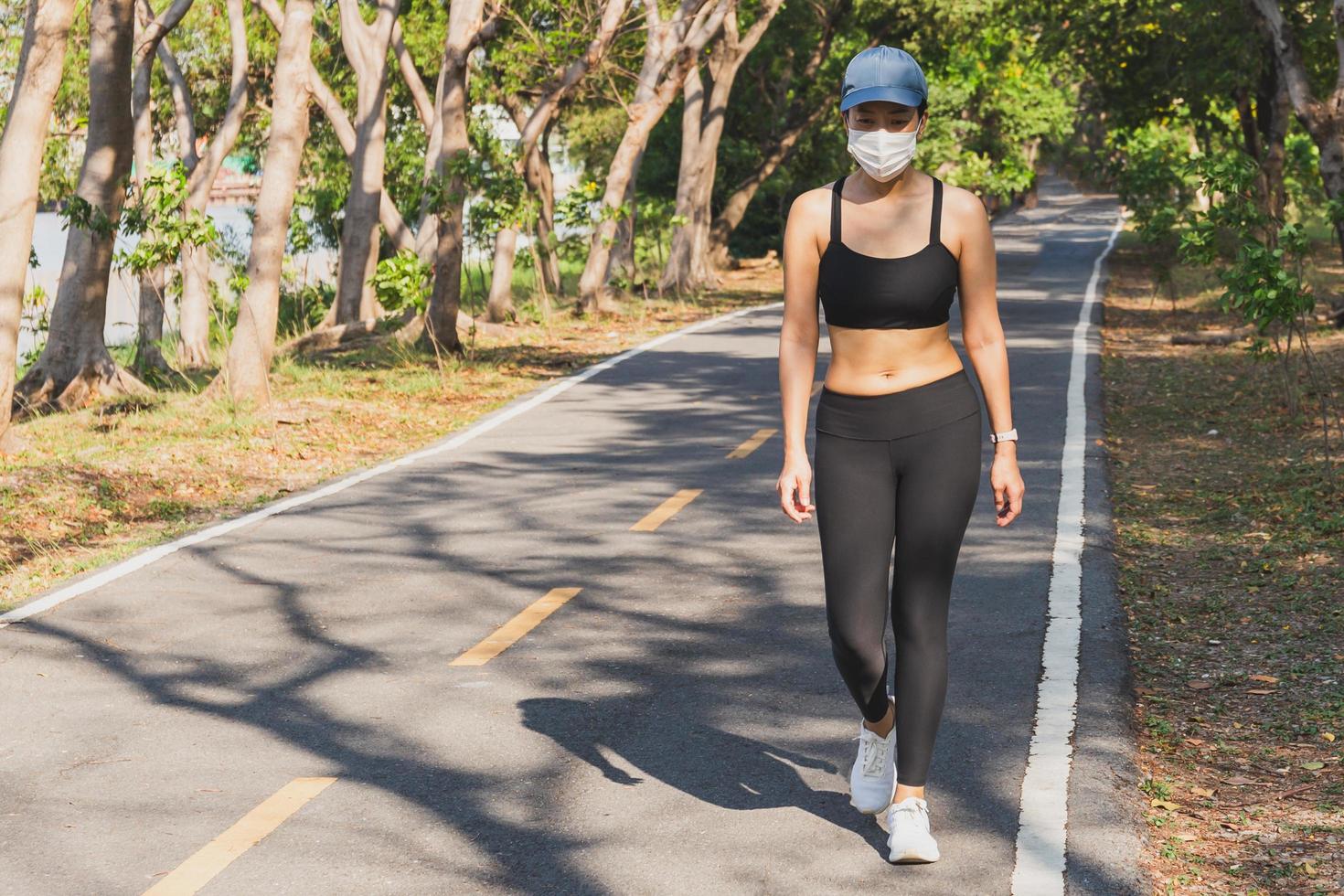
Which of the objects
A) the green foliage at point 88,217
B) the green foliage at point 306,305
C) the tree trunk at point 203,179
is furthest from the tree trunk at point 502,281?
the green foliage at point 88,217

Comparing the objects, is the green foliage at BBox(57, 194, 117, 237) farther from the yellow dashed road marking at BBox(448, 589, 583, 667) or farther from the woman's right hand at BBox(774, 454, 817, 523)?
the woman's right hand at BBox(774, 454, 817, 523)

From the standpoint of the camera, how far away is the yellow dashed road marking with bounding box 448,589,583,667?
6.96 meters

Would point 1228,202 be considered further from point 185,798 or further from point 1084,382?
point 185,798

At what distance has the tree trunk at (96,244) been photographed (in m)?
15.3

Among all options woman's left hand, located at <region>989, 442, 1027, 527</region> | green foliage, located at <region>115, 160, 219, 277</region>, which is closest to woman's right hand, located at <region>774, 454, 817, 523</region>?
woman's left hand, located at <region>989, 442, 1027, 527</region>

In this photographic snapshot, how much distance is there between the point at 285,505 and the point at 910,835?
6.93 m

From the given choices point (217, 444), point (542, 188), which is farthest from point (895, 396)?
point (542, 188)

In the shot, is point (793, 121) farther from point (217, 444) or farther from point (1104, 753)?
point (1104, 753)

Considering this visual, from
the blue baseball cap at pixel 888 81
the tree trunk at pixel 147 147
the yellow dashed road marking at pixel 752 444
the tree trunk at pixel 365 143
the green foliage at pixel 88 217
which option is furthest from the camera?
the tree trunk at pixel 365 143

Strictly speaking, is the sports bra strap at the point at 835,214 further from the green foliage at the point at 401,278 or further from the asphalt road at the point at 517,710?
the green foliage at the point at 401,278

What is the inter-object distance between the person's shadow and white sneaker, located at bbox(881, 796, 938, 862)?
191 mm

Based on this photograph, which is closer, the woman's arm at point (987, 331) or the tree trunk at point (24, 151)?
the woman's arm at point (987, 331)

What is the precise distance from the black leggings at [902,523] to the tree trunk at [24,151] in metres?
9.94

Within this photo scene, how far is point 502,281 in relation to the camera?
2472 cm
